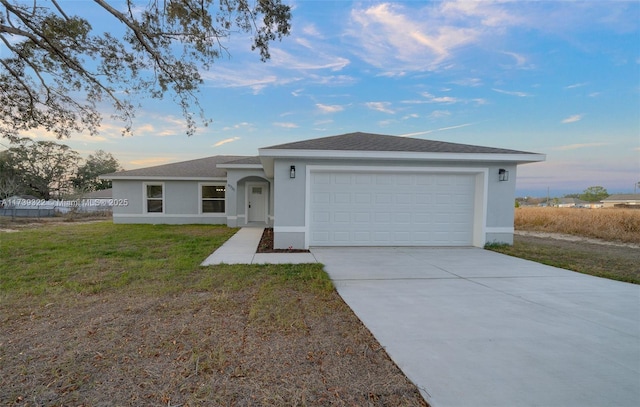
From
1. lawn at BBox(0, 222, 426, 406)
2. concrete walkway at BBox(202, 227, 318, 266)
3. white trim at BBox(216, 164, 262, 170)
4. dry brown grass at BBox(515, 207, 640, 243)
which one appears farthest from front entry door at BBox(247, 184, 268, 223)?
dry brown grass at BBox(515, 207, 640, 243)

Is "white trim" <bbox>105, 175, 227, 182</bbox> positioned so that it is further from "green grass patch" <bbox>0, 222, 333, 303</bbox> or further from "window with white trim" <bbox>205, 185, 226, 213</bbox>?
"green grass patch" <bbox>0, 222, 333, 303</bbox>

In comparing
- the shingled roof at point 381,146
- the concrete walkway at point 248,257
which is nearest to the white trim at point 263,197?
the concrete walkway at point 248,257

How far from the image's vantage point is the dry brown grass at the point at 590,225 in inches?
439

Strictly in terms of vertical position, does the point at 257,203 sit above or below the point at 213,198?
below

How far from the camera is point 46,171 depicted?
31766mm

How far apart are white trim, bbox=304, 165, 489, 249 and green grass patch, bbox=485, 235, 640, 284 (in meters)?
0.55

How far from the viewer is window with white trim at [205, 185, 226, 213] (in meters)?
14.8

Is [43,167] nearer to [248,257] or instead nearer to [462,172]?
[248,257]

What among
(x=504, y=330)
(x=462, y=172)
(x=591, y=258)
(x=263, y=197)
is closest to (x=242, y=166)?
(x=263, y=197)

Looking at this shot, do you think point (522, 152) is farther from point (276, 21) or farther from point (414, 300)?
point (276, 21)

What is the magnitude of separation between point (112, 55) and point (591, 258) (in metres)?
13.7

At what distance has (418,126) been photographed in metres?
14.4

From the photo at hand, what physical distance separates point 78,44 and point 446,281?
34.2 feet

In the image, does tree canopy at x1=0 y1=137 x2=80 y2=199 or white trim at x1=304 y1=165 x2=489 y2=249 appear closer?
white trim at x1=304 y1=165 x2=489 y2=249
